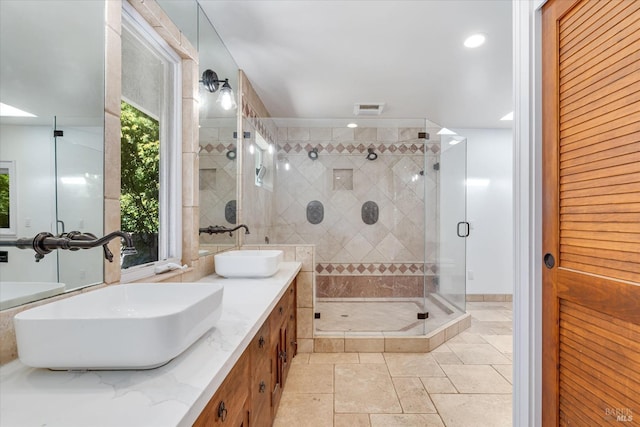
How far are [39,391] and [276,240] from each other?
3.06 m

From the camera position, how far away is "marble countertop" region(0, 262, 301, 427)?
593mm

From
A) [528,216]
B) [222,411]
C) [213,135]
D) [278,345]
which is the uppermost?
[213,135]

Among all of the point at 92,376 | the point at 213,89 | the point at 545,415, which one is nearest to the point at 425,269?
the point at 545,415

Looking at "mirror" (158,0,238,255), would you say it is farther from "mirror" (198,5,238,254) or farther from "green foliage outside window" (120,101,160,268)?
"green foliage outside window" (120,101,160,268)

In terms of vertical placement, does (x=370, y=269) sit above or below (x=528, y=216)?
below

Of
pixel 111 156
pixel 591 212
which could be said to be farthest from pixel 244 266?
pixel 591 212

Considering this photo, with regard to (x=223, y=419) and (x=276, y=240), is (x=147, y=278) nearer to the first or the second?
(x=223, y=419)

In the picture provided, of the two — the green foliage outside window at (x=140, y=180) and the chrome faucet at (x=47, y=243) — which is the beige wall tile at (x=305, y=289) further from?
the chrome faucet at (x=47, y=243)

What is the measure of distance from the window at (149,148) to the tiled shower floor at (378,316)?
1.79 metres

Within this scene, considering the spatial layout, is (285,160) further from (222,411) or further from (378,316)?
(222,411)

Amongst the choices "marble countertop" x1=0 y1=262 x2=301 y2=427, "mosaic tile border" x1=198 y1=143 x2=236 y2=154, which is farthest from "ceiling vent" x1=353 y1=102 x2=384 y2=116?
"marble countertop" x1=0 y1=262 x2=301 y2=427

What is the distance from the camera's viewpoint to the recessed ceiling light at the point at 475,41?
91.2 inches

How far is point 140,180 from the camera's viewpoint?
1602 mm

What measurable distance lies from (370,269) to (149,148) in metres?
3.00
